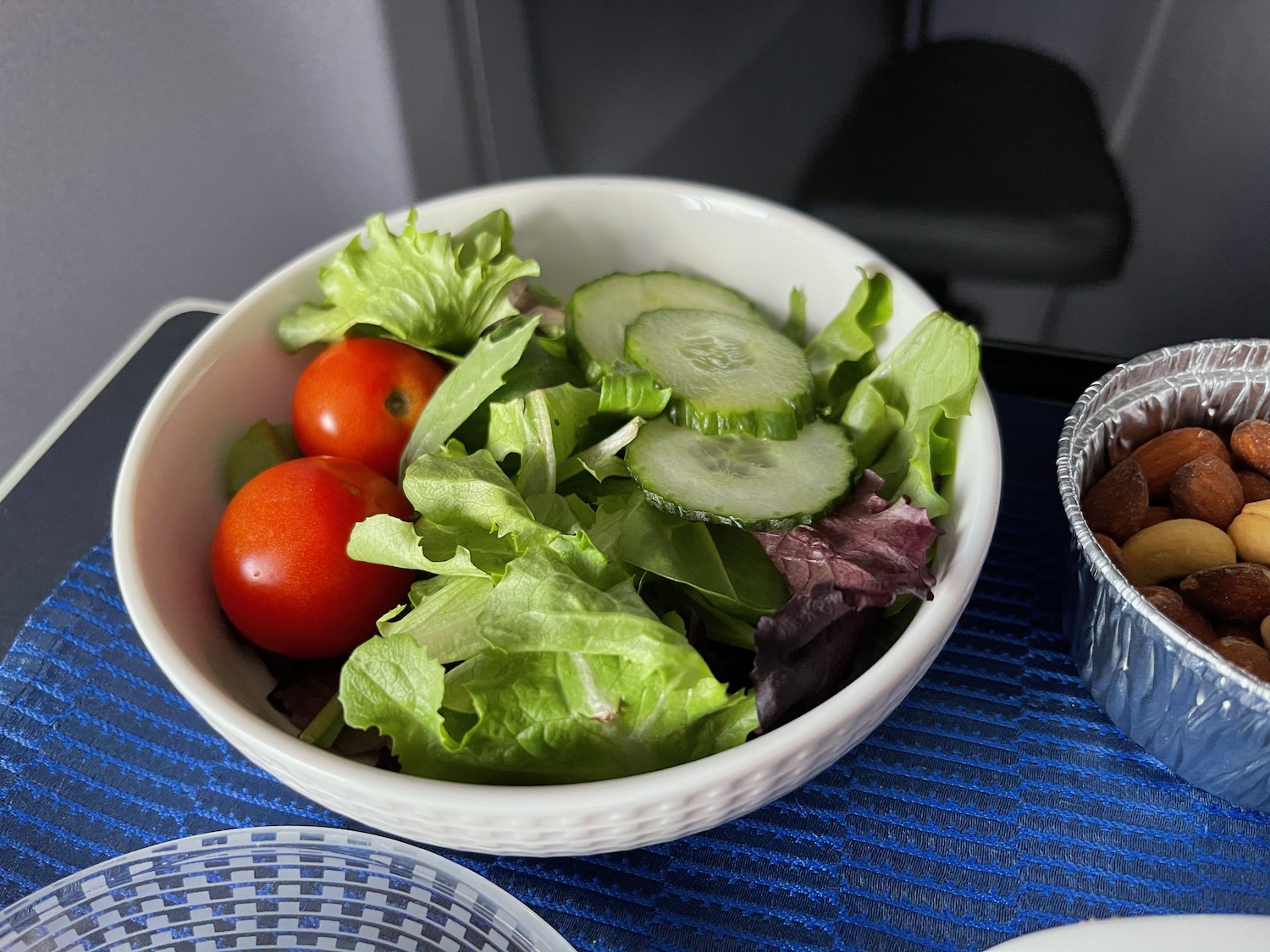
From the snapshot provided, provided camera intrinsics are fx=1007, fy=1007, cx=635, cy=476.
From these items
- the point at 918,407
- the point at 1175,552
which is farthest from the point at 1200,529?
the point at 918,407

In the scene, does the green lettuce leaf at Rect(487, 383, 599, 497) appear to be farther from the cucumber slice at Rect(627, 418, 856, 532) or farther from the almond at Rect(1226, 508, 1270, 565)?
the almond at Rect(1226, 508, 1270, 565)

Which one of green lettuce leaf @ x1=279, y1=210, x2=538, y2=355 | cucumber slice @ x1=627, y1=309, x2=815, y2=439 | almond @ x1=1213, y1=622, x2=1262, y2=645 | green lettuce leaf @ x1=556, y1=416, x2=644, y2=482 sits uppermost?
green lettuce leaf @ x1=279, y1=210, x2=538, y2=355

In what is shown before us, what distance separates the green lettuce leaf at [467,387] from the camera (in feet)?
2.02

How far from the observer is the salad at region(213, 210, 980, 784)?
19.2 inches

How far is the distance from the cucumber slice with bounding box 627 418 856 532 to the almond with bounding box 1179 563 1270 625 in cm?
21

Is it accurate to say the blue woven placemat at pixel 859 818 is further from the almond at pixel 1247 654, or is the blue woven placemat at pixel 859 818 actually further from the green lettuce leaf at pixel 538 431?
the green lettuce leaf at pixel 538 431

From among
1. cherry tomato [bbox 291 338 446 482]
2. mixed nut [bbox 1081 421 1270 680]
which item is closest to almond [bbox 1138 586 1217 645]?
mixed nut [bbox 1081 421 1270 680]

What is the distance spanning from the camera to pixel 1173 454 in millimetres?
641

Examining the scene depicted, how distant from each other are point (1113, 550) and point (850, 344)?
0.21m

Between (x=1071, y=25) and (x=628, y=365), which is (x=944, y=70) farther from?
(x=628, y=365)

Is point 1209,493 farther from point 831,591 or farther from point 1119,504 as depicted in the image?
point 831,591

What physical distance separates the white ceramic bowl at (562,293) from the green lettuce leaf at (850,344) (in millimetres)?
16

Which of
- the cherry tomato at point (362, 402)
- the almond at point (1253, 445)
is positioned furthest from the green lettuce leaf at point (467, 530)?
the almond at point (1253, 445)

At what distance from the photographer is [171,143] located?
108 cm
